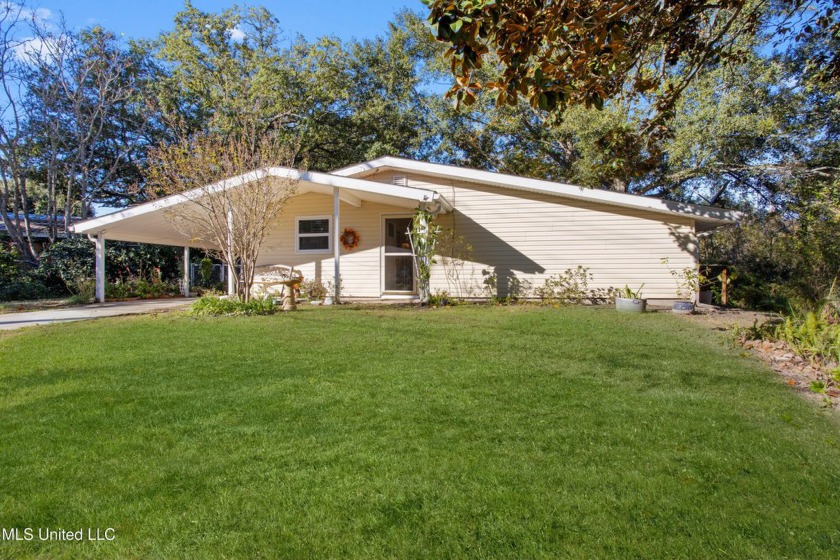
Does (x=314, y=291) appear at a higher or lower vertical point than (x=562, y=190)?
lower

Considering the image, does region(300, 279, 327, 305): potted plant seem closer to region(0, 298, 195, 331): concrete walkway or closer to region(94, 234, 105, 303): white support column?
region(0, 298, 195, 331): concrete walkway

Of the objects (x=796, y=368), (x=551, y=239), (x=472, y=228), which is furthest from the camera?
(x=472, y=228)

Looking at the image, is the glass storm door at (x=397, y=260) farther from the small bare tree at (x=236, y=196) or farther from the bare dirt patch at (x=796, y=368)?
the bare dirt patch at (x=796, y=368)

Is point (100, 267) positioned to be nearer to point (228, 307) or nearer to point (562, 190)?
point (228, 307)

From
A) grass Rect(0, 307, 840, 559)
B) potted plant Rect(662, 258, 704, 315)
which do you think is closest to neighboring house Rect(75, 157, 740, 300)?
potted plant Rect(662, 258, 704, 315)

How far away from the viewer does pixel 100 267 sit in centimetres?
1222

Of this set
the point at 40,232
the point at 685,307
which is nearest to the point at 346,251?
the point at 685,307

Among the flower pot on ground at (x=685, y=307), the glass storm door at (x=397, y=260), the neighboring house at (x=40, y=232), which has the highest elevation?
the neighboring house at (x=40, y=232)

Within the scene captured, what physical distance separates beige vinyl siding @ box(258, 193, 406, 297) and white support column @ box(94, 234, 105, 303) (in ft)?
12.8

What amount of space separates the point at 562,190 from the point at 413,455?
31.2 ft

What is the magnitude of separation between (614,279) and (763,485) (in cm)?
933

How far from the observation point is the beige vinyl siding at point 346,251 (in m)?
12.6

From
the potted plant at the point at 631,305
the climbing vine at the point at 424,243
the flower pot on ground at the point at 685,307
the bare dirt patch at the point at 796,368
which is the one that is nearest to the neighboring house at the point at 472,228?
the climbing vine at the point at 424,243

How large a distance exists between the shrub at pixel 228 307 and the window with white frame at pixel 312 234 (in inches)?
153
